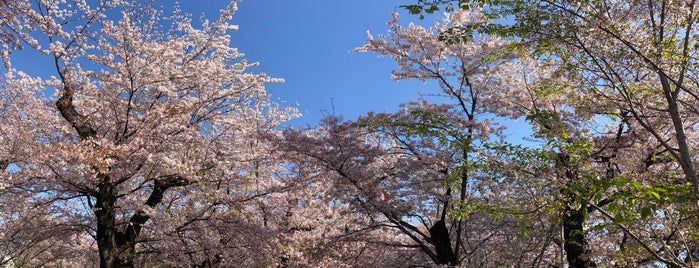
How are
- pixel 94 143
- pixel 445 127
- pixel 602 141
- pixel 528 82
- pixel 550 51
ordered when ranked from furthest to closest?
pixel 528 82
pixel 602 141
pixel 94 143
pixel 445 127
pixel 550 51

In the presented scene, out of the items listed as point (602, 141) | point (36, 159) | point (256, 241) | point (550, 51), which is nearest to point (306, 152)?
point (256, 241)

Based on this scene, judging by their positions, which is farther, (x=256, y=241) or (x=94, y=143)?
(x=256, y=241)

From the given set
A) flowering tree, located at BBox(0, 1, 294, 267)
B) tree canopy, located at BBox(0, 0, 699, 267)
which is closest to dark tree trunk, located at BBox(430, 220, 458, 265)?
tree canopy, located at BBox(0, 0, 699, 267)

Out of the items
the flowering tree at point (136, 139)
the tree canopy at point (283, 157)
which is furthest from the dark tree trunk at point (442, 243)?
the flowering tree at point (136, 139)

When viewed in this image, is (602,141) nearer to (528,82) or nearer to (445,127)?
(528,82)

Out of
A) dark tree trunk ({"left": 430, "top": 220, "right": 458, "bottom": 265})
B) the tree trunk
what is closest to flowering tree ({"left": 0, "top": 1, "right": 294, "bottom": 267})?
the tree trunk

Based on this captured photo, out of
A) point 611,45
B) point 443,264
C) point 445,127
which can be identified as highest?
point 445,127

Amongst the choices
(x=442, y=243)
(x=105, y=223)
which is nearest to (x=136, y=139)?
(x=105, y=223)

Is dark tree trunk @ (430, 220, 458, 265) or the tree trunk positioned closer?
the tree trunk

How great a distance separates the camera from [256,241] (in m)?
12.3

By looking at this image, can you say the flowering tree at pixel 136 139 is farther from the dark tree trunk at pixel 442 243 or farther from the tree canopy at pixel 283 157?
the dark tree trunk at pixel 442 243

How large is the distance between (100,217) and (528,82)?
1160cm

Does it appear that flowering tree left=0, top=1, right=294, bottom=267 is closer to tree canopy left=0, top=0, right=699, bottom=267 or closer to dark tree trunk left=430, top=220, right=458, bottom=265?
tree canopy left=0, top=0, right=699, bottom=267

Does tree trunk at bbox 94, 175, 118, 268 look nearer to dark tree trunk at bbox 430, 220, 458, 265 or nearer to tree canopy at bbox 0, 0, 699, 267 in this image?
tree canopy at bbox 0, 0, 699, 267
